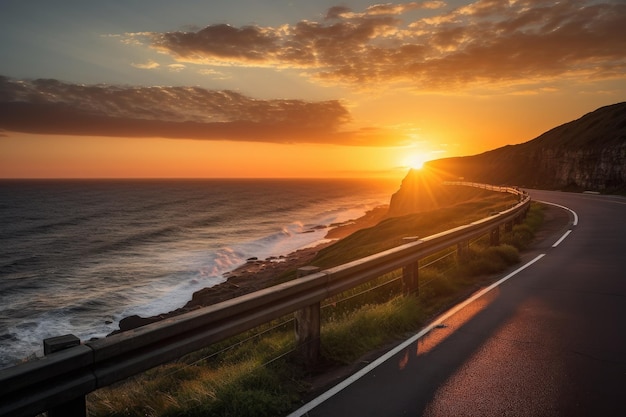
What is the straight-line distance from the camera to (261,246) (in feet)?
196

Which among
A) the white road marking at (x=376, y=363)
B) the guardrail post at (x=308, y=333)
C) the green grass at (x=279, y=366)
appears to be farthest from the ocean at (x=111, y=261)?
the white road marking at (x=376, y=363)

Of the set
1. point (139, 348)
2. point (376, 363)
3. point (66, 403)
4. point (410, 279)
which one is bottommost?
→ point (376, 363)

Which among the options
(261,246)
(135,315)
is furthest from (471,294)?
(261,246)

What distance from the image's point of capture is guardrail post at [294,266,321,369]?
5.45 meters

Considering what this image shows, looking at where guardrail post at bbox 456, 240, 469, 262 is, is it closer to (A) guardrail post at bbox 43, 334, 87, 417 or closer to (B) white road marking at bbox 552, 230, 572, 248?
(B) white road marking at bbox 552, 230, 572, 248

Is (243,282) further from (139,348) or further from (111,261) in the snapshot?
(139,348)

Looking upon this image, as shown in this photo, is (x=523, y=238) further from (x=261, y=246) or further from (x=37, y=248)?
(x=37, y=248)

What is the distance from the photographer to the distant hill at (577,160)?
187 ft

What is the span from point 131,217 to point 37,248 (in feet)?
120

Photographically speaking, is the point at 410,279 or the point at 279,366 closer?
the point at 279,366

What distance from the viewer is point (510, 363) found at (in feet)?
17.9

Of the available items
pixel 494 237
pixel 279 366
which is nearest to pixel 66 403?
pixel 279 366

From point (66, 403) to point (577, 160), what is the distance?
7421 centimetres

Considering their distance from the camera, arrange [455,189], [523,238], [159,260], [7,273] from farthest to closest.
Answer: [455,189], [159,260], [7,273], [523,238]
